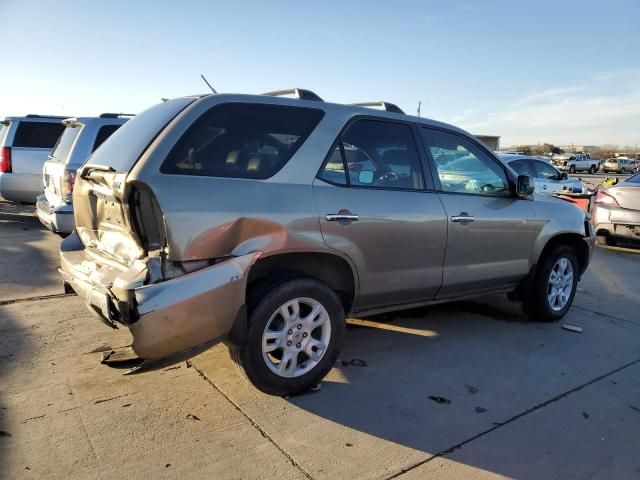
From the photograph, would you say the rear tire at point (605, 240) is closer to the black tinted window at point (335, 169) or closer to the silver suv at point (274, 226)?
the silver suv at point (274, 226)

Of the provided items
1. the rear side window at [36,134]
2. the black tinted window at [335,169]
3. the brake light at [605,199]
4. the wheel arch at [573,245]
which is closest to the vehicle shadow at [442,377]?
the wheel arch at [573,245]

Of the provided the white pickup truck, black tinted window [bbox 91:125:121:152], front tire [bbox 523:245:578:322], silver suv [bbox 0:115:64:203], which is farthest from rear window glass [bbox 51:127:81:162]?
the white pickup truck

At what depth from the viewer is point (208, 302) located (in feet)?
9.28

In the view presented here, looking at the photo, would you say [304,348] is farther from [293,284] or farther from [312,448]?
[312,448]

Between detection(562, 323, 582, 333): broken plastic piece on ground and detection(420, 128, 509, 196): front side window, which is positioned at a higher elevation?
detection(420, 128, 509, 196): front side window

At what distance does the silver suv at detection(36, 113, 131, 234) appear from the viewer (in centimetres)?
636

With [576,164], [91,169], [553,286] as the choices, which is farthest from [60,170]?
[576,164]

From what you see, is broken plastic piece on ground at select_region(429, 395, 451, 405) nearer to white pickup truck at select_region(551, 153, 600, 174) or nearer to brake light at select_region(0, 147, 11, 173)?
brake light at select_region(0, 147, 11, 173)

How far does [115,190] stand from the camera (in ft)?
9.70

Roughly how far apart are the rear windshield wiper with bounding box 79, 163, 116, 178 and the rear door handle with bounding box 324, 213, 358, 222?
134cm

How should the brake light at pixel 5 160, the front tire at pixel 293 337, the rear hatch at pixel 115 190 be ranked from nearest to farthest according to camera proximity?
the rear hatch at pixel 115 190 < the front tire at pixel 293 337 < the brake light at pixel 5 160

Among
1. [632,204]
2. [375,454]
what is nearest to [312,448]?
[375,454]

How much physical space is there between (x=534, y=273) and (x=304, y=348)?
2.65m

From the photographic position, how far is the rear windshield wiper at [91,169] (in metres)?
3.14
